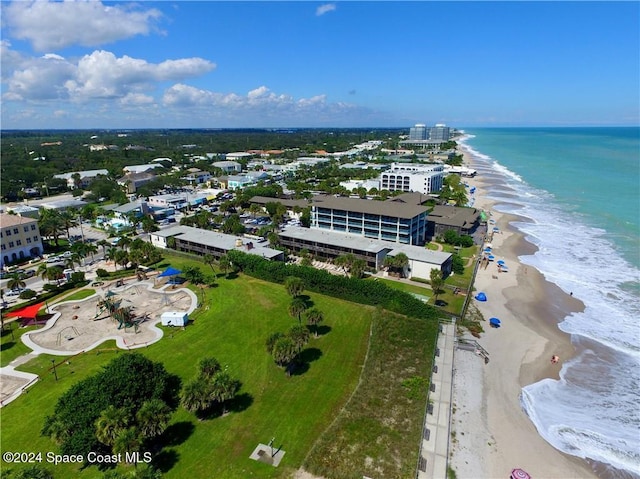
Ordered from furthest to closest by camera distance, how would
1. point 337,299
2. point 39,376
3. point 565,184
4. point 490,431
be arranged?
point 565,184
point 337,299
point 39,376
point 490,431

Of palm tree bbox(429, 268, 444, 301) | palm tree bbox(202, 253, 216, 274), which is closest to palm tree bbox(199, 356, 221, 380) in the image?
palm tree bbox(429, 268, 444, 301)

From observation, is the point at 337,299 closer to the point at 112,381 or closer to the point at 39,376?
the point at 112,381

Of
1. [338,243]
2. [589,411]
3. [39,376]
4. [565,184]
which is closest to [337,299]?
[338,243]

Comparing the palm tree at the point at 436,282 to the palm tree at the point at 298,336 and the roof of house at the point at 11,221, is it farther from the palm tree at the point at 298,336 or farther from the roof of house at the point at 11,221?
the roof of house at the point at 11,221

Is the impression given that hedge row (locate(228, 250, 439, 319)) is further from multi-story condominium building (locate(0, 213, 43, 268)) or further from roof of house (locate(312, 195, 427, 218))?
multi-story condominium building (locate(0, 213, 43, 268))

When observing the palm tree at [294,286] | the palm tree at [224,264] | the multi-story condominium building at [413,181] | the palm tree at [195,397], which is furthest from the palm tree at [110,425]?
the multi-story condominium building at [413,181]

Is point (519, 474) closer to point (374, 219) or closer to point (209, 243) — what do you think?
point (374, 219)
